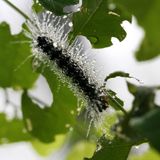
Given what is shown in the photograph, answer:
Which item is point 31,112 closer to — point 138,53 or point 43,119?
point 43,119

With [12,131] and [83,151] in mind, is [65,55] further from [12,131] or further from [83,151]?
[12,131]

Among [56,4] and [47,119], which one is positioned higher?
[56,4]

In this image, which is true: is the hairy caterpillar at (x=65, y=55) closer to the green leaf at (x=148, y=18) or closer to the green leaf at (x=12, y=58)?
the green leaf at (x=12, y=58)

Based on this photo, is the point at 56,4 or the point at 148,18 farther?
the point at 56,4

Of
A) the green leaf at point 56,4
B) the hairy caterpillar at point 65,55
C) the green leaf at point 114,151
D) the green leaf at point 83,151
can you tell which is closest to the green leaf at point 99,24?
the hairy caterpillar at point 65,55

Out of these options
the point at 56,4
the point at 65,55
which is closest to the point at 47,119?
the point at 65,55
